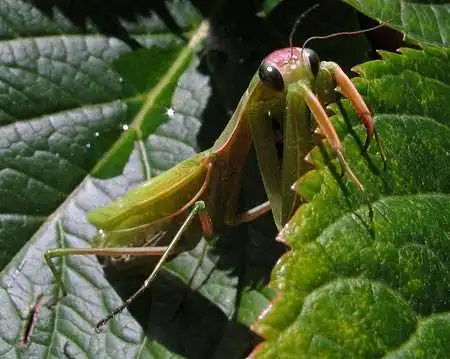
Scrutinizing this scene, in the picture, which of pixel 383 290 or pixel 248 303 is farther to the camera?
pixel 248 303

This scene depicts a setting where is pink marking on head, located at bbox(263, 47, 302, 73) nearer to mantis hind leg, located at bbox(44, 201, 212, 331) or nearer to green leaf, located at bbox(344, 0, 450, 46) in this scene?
green leaf, located at bbox(344, 0, 450, 46)

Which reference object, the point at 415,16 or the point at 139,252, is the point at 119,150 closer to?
the point at 139,252

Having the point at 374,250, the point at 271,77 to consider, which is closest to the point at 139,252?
the point at 271,77

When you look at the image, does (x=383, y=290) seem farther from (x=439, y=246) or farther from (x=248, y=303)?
(x=248, y=303)

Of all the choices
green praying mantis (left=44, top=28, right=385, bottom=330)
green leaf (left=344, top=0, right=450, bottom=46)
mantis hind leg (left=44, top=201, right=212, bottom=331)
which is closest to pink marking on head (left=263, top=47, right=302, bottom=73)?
green praying mantis (left=44, top=28, right=385, bottom=330)

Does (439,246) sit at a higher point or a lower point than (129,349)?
higher

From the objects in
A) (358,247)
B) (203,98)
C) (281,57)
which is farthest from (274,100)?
(358,247)
